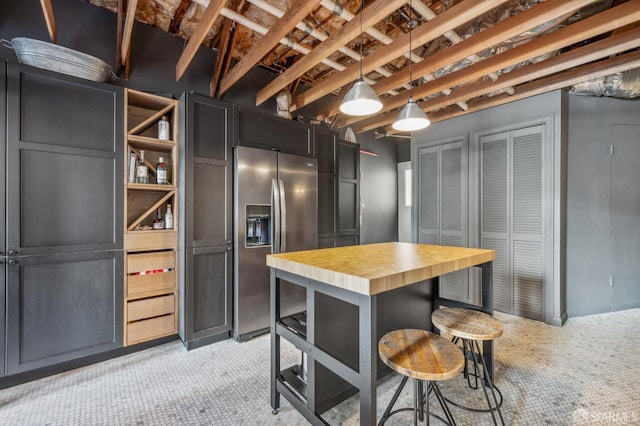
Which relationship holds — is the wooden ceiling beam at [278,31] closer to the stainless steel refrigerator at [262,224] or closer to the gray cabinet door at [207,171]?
the gray cabinet door at [207,171]

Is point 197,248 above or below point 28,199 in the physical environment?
below

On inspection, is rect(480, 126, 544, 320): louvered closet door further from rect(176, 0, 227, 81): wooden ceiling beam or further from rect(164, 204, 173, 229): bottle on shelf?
rect(164, 204, 173, 229): bottle on shelf

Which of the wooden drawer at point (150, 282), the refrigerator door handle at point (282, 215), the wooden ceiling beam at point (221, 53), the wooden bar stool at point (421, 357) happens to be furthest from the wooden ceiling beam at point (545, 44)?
the wooden drawer at point (150, 282)

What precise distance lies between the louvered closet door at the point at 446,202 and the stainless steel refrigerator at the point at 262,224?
2.06m

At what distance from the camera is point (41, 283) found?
2.20m

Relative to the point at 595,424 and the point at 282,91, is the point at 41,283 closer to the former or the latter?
the point at 282,91

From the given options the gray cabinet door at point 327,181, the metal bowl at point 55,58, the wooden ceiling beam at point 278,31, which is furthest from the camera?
the gray cabinet door at point 327,181

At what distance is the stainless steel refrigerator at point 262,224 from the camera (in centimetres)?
291

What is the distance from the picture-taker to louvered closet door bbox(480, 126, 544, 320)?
3.35 metres

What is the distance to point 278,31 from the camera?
231 cm

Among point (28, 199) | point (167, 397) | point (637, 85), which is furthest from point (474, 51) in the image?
point (28, 199)

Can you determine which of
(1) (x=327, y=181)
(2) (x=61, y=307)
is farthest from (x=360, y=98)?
(2) (x=61, y=307)

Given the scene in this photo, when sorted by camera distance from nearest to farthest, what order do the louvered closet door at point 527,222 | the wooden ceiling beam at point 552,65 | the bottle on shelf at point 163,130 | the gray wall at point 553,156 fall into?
the wooden ceiling beam at point 552,65, the bottle on shelf at point 163,130, the gray wall at point 553,156, the louvered closet door at point 527,222

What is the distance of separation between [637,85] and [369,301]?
13.4ft
